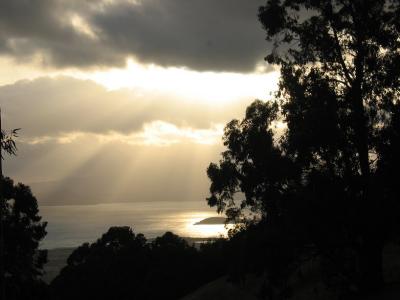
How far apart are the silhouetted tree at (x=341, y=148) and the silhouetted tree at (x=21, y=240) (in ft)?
58.7

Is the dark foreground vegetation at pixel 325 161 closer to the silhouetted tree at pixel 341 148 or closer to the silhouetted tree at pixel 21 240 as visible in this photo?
the silhouetted tree at pixel 341 148

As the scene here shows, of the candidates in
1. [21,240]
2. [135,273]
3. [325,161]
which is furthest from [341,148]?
[135,273]

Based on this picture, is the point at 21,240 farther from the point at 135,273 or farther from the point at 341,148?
the point at 135,273

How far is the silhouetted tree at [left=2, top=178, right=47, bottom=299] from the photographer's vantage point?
3172 cm

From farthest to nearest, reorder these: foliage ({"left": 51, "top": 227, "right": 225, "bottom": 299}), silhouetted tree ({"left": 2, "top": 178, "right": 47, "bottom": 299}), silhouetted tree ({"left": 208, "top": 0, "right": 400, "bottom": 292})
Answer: foliage ({"left": 51, "top": 227, "right": 225, "bottom": 299}), silhouetted tree ({"left": 2, "top": 178, "right": 47, "bottom": 299}), silhouetted tree ({"left": 208, "top": 0, "right": 400, "bottom": 292})

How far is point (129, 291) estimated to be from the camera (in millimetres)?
66562

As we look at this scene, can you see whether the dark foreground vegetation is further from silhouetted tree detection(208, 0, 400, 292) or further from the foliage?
the foliage

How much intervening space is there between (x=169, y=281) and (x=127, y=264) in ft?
30.8

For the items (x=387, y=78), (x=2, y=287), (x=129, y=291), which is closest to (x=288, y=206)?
(x=387, y=78)

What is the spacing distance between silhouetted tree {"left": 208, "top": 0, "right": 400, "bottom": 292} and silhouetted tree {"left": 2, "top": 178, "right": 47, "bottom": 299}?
17894 millimetres

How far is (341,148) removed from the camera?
2022 centimetres

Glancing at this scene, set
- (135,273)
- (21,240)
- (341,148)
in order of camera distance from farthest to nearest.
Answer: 1. (135,273)
2. (21,240)
3. (341,148)

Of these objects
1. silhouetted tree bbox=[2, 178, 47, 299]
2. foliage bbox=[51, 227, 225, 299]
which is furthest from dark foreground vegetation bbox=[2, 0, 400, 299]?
foliage bbox=[51, 227, 225, 299]

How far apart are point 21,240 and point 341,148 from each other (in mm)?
25068
